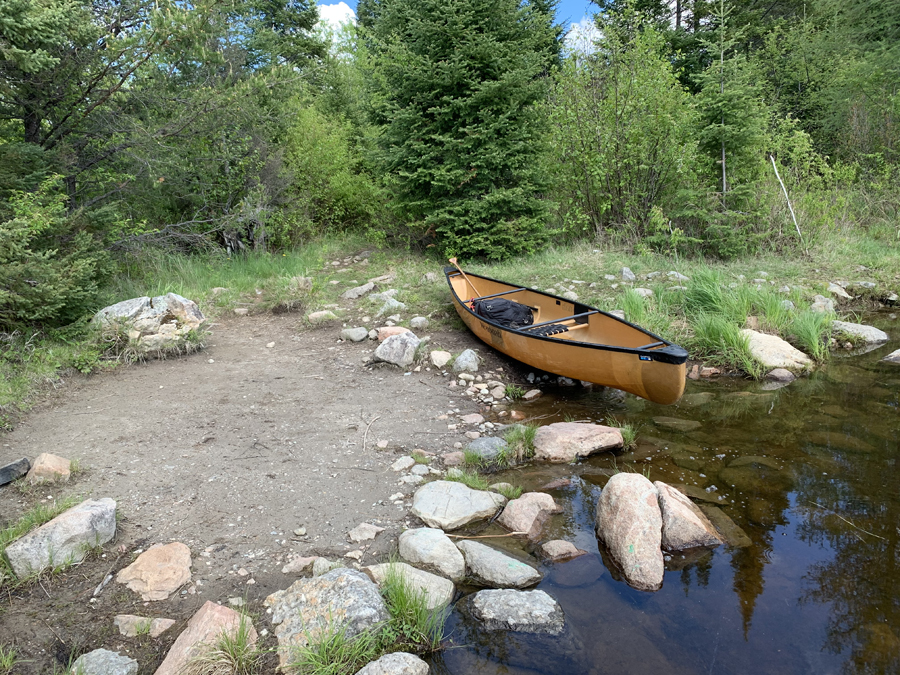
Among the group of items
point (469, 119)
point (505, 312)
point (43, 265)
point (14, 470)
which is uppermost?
point (469, 119)

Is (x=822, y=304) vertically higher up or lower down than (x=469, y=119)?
lower down

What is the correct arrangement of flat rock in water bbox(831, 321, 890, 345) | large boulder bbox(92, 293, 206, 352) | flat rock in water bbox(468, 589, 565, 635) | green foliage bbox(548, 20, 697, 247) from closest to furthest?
flat rock in water bbox(468, 589, 565, 635), large boulder bbox(92, 293, 206, 352), flat rock in water bbox(831, 321, 890, 345), green foliage bbox(548, 20, 697, 247)

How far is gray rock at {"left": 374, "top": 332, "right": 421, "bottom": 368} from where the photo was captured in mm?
6109

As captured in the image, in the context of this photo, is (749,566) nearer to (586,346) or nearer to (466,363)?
(586,346)

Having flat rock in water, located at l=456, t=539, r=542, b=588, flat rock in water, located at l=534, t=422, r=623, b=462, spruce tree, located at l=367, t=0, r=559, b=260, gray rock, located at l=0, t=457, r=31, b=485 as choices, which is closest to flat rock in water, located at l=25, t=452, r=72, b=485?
gray rock, located at l=0, t=457, r=31, b=485

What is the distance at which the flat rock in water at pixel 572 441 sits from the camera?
4.34 metres

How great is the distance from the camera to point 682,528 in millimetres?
3289

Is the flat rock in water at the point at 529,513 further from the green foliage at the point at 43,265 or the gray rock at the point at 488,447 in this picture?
the green foliage at the point at 43,265

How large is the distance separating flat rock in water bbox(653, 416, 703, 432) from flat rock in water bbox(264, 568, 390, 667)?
3271 mm

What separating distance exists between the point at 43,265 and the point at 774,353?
8.16m

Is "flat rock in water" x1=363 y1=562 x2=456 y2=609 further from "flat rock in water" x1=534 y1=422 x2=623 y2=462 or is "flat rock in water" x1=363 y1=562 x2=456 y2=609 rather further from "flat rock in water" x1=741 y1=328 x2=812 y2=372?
"flat rock in water" x1=741 y1=328 x2=812 y2=372

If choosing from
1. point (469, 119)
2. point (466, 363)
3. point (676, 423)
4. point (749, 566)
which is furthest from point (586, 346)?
point (469, 119)

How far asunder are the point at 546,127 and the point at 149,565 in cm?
913

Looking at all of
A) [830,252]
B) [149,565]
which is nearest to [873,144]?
[830,252]
